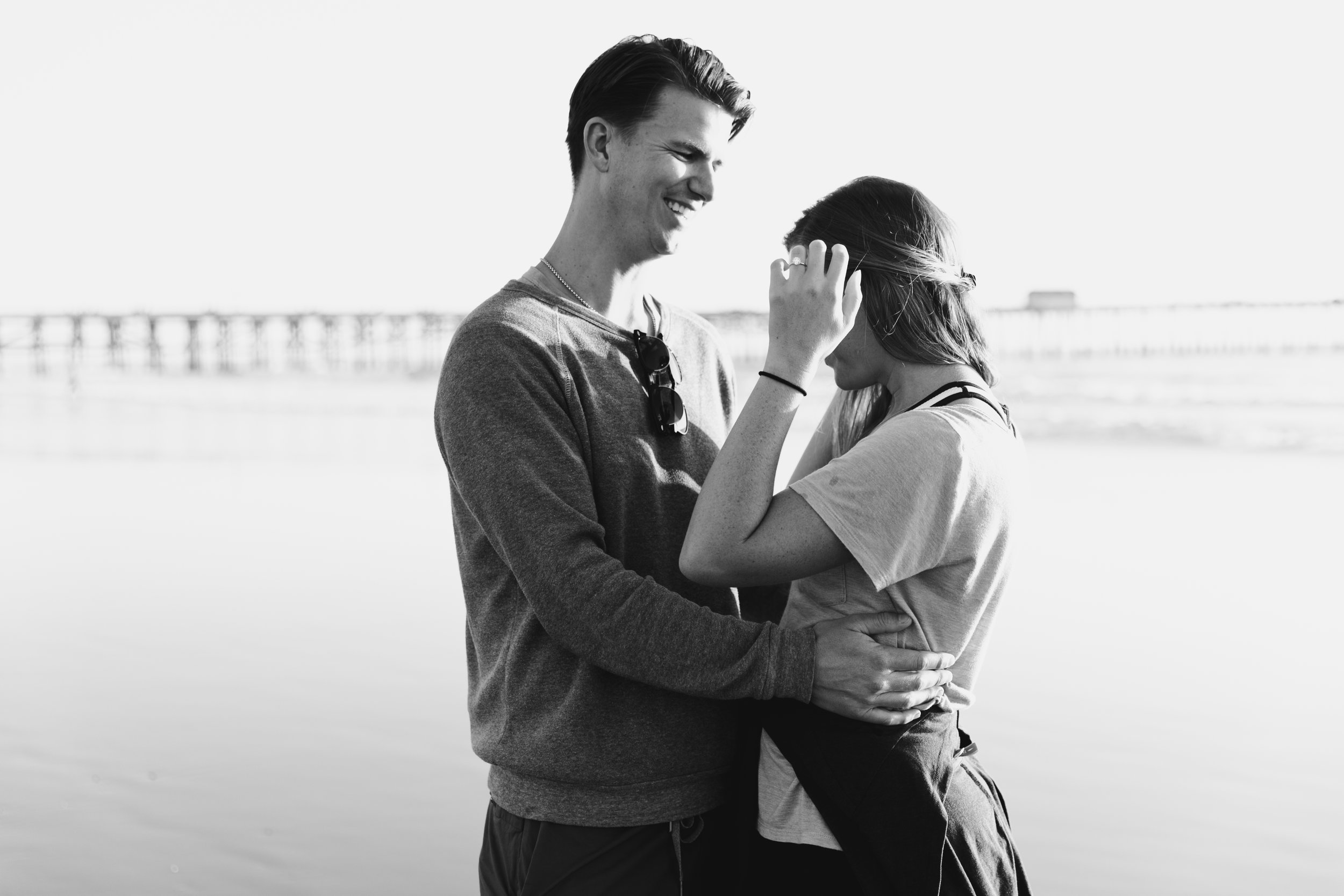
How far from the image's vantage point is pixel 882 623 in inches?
69.5

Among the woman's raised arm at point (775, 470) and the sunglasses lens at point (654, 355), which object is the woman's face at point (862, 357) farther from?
the sunglasses lens at point (654, 355)

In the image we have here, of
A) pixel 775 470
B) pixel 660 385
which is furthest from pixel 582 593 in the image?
pixel 660 385

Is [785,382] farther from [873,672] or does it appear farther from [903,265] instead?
[873,672]

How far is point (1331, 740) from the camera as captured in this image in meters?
4.16

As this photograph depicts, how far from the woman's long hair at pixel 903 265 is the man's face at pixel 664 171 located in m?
0.24

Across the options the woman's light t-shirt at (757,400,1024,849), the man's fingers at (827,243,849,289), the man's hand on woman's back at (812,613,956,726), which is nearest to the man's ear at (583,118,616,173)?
the man's fingers at (827,243,849,289)

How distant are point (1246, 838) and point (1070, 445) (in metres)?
9.68

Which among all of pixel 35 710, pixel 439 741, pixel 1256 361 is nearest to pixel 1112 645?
Answer: pixel 439 741

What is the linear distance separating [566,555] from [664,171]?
0.73m

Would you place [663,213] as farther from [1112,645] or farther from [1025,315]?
[1025,315]

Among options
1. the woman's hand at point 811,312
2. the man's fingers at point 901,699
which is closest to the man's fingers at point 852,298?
the woman's hand at point 811,312

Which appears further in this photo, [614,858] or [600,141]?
[600,141]

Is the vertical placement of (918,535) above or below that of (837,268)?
below

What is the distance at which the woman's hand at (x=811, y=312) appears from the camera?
5.79ft
